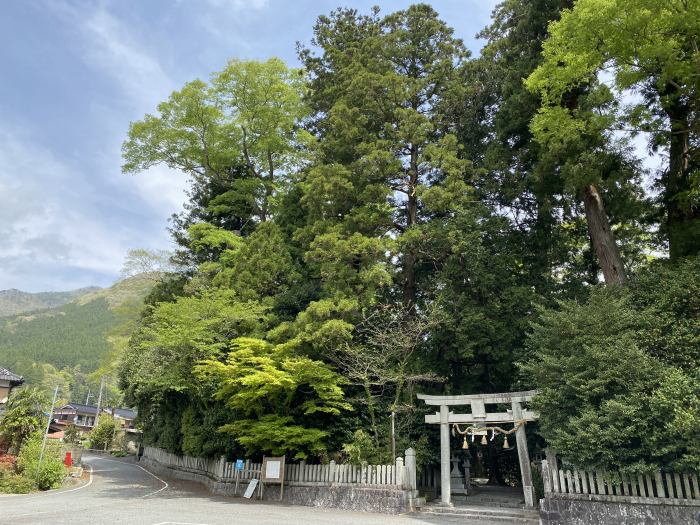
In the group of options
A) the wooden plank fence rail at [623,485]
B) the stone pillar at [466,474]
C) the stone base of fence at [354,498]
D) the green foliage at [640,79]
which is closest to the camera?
the wooden plank fence rail at [623,485]

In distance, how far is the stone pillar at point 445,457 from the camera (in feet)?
39.2

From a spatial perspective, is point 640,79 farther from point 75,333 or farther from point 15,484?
point 75,333

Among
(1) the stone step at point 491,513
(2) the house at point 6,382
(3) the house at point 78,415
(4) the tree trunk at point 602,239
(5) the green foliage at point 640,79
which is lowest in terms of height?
(1) the stone step at point 491,513

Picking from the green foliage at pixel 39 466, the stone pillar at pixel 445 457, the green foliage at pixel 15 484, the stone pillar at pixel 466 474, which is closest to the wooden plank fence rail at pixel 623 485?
the stone pillar at pixel 445 457

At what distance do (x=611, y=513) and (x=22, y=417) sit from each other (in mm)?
18831

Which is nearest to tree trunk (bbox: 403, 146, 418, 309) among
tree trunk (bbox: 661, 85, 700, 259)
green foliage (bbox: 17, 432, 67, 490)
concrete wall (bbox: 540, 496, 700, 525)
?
tree trunk (bbox: 661, 85, 700, 259)

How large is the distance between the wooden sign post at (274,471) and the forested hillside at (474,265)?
415mm

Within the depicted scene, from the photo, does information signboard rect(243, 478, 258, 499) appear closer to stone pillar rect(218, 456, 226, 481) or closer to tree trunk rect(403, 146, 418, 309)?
stone pillar rect(218, 456, 226, 481)

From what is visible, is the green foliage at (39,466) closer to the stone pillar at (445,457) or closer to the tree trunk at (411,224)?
the stone pillar at (445,457)

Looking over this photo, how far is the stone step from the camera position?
1041 centimetres

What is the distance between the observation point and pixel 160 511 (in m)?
10.2

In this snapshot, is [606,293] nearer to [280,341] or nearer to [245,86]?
[280,341]

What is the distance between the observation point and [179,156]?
77.7 ft

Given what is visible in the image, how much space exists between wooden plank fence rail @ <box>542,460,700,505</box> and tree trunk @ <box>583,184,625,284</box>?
492cm
